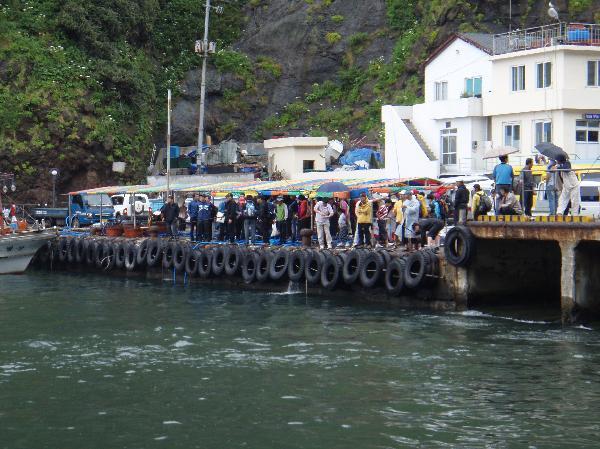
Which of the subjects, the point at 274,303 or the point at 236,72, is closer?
the point at 274,303

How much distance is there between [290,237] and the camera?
3809 centimetres

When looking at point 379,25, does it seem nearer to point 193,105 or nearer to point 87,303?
point 193,105

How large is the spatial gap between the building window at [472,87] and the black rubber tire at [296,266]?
18267 mm

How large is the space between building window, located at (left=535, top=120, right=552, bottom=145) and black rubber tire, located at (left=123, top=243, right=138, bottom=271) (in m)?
16.4

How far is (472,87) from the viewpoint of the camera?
49.9 metres

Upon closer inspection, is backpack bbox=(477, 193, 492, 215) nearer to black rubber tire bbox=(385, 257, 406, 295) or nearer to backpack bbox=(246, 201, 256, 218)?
black rubber tire bbox=(385, 257, 406, 295)

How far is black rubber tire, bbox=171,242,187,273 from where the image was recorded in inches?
1506

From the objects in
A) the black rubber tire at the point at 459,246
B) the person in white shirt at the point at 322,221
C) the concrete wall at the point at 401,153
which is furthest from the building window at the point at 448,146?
the black rubber tire at the point at 459,246

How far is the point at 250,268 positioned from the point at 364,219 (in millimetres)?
4380

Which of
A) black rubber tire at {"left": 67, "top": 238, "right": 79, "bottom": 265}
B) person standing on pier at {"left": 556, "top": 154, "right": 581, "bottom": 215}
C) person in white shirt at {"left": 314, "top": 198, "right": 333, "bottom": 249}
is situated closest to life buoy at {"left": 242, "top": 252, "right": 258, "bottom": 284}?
person in white shirt at {"left": 314, "top": 198, "right": 333, "bottom": 249}

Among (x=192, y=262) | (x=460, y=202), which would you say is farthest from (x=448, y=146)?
(x=460, y=202)

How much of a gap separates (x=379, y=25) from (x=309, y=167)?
1315 cm

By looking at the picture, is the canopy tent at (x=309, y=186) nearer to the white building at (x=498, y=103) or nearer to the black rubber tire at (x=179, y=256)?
the black rubber tire at (x=179, y=256)

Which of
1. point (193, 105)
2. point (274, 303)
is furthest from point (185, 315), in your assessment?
point (193, 105)
